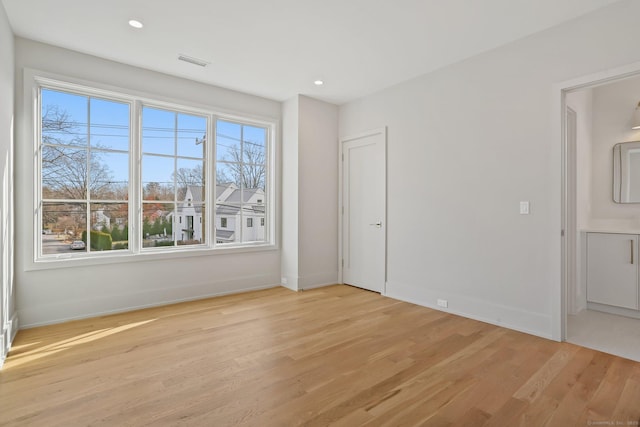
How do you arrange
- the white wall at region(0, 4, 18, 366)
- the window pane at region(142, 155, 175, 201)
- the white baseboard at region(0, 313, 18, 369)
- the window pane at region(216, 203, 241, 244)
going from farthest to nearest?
the window pane at region(216, 203, 241, 244) < the window pane at region(142, 155, 175, 201) < the white wall at region(0, 4, 18, 366) < the white baseboard at region(0, 313, 18, 369)

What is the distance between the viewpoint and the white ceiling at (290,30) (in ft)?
8.93

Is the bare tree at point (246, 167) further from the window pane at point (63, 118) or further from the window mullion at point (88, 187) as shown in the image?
the window pane at point (63, 118)

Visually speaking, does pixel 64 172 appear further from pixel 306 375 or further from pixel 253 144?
pixel 306 375

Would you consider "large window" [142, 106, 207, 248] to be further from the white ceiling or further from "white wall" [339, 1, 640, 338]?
"white wall" [339, 1, 640, 338]

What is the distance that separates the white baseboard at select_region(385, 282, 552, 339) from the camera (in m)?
3.09

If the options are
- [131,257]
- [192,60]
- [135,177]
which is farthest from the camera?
[135,177]

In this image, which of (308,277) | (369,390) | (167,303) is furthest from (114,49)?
(369,390)

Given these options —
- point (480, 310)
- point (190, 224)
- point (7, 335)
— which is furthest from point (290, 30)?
point (7, 335)

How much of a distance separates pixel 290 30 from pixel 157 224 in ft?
9.11

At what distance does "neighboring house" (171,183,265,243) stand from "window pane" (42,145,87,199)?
3.49 feet

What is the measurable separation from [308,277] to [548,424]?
11.3 ft

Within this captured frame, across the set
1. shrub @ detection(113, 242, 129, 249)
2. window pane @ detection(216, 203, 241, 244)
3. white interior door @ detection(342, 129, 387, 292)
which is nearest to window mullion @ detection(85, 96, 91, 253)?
shrub @ detection(113, 242, 129, 249)

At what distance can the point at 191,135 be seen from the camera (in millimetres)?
4379

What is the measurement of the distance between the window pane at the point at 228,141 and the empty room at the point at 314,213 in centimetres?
3
